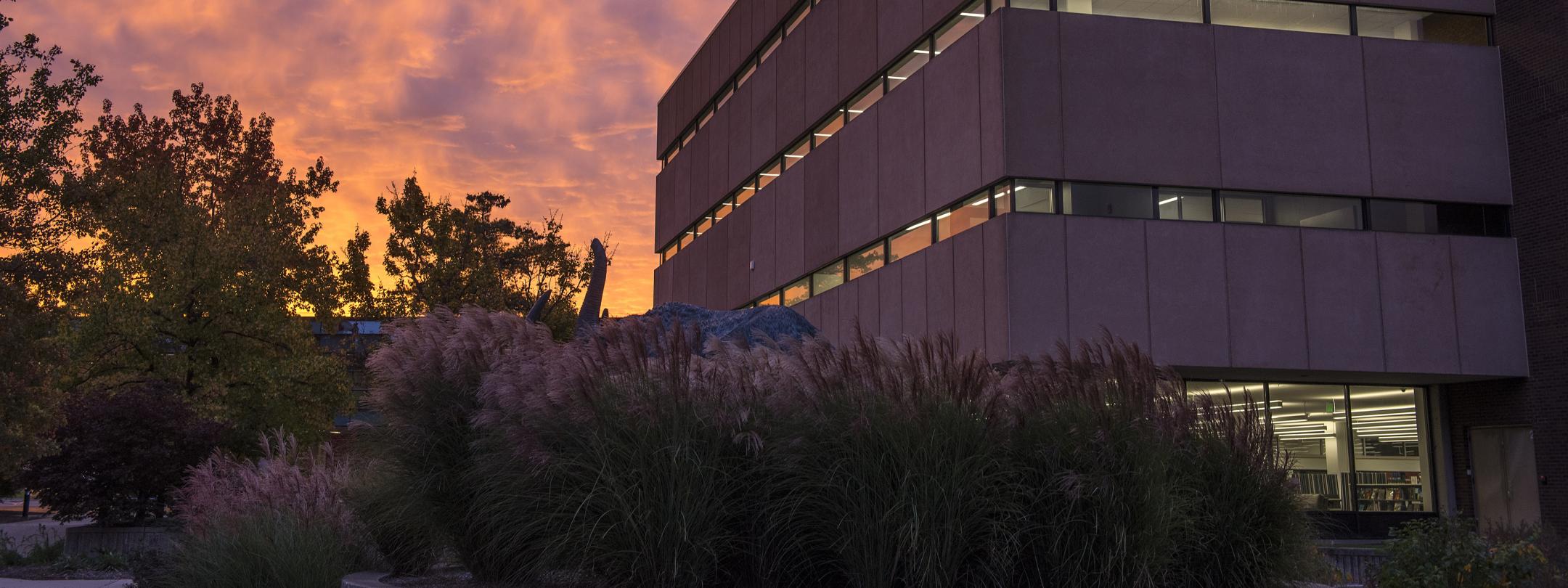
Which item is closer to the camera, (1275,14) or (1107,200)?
(1107,200)

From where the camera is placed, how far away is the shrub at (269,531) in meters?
9.74

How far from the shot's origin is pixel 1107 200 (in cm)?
2170

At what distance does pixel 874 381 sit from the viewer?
7.50 meters

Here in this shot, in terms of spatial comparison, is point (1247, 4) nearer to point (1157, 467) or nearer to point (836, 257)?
point (836, 257)

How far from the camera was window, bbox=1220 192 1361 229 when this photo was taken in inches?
874

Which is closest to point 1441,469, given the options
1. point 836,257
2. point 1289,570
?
point 836,257

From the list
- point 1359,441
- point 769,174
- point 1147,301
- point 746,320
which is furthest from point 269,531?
point 769,174

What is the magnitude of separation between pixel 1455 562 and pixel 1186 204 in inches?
534

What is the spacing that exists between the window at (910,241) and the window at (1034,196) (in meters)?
2.80

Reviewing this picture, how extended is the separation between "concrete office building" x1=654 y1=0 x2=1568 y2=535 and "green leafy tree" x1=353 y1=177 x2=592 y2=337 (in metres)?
16.8

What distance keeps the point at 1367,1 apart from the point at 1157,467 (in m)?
18.9

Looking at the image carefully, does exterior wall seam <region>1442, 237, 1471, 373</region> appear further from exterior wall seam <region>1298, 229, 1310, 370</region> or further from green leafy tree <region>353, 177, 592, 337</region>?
green leafy tree <region>353, 177, 592, 337</region>

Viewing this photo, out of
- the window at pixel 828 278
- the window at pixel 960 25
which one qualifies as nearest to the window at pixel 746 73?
the window at pixel 828 278

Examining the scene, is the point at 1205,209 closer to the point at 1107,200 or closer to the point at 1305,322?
the point at 1107,200
